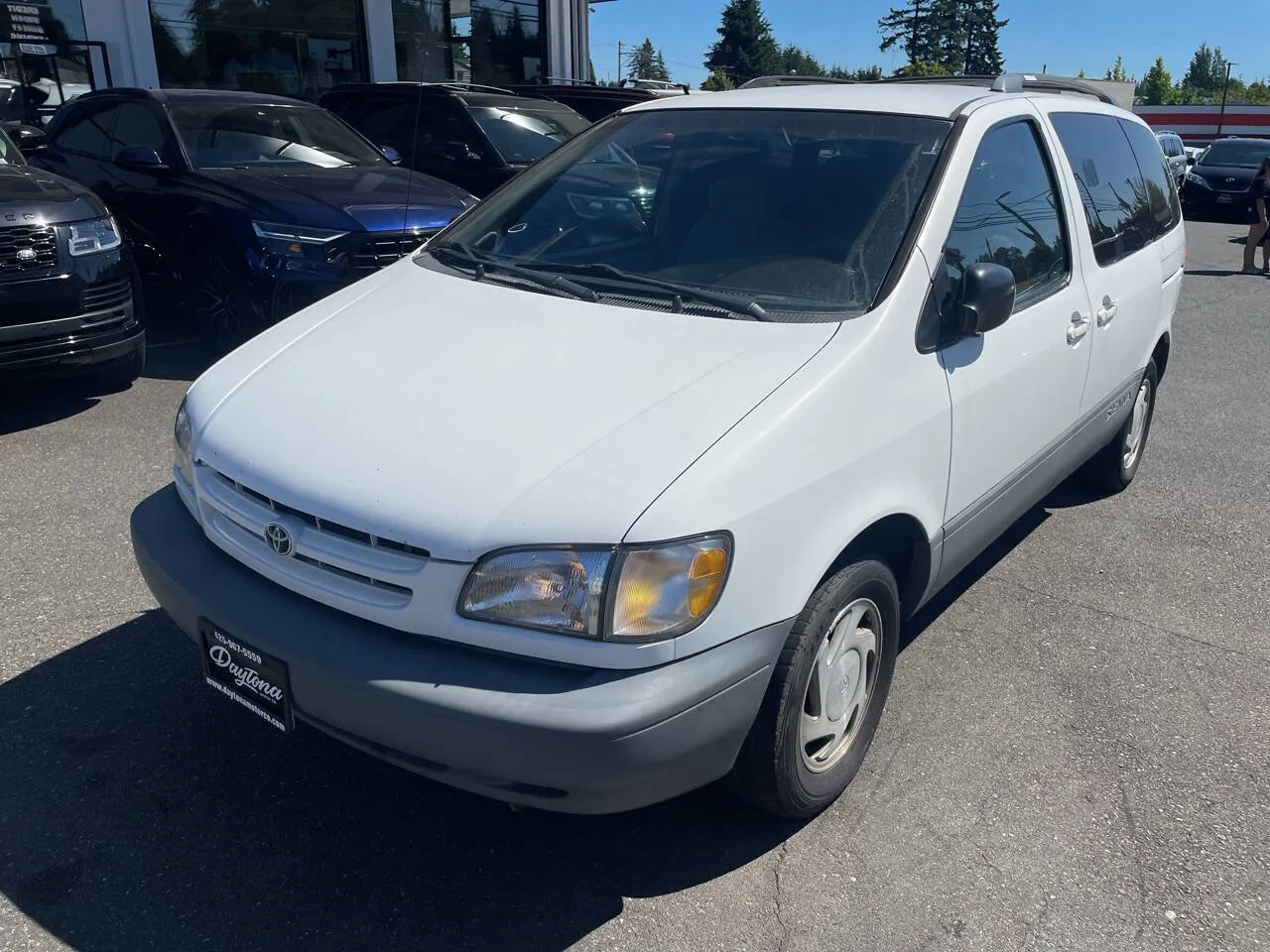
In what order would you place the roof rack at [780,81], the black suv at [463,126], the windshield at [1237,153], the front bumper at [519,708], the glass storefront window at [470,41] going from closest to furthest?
Result: the front bumper at [519,708]
the roof rack at [780,81]
the black suv at [463,126]
the glass storefront window at [470,41]
the windshield at [1237,153]

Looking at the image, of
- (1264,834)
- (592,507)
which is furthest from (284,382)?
(1264,834)

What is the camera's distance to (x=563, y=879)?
2.62m

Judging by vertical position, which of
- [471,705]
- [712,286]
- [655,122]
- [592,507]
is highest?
[655,122]

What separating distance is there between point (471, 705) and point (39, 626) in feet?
7.18

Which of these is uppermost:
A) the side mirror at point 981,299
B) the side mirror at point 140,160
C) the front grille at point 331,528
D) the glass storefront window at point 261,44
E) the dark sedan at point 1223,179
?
the glass storefront window at point 261,44

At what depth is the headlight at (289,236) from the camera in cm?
636

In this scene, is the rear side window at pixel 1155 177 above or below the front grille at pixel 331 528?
above

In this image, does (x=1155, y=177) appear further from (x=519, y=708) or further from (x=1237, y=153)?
(x=1237, y=153)

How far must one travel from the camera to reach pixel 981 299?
2.95 m

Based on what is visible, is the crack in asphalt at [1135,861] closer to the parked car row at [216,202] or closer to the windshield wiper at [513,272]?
the windshield wiper at [513,272]

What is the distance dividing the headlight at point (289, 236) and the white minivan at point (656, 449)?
2849 mm

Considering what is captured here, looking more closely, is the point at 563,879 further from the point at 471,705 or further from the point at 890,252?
the point at 890,252

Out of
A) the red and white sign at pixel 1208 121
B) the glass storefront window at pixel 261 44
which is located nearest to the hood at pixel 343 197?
the glass storefront window at pixel 261 44

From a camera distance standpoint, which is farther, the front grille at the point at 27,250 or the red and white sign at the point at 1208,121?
the red and white sign at the point at 1208,121
